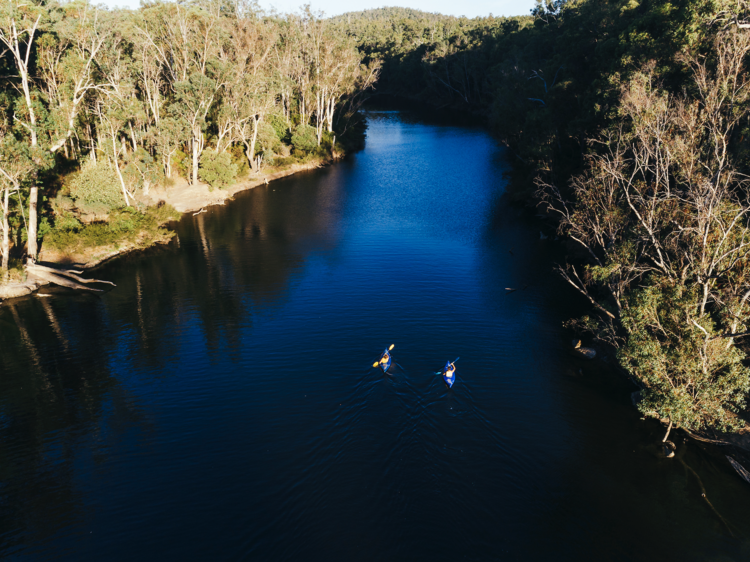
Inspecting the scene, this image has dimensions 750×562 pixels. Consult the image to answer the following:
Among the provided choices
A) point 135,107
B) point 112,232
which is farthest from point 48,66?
point 112,232

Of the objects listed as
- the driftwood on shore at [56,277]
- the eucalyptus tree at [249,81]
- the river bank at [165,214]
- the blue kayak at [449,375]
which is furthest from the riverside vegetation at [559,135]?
the blue kayak at [449,375]

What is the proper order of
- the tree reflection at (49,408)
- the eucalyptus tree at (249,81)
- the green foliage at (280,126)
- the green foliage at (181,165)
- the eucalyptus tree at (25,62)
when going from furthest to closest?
the green foliage at (280,126), the green foliage at (181,165), the eucalyptus tree at (249,81), the eucalyptus tree at (25,62), the tree reflection at (49,408)

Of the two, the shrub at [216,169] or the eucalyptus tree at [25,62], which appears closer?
the eucalyptus tree at [25,62]

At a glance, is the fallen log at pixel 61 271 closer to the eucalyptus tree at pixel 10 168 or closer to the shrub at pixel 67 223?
the eucalyptus tree at pixel 10 168

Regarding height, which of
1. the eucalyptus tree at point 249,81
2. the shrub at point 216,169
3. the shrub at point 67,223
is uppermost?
the eucalyptus tree at point 249,81

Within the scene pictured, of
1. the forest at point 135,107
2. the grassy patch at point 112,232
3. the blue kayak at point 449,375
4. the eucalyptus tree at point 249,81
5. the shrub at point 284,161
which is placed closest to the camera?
the blue kayak at point 449,375

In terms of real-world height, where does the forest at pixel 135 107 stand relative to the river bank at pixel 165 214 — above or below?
above
